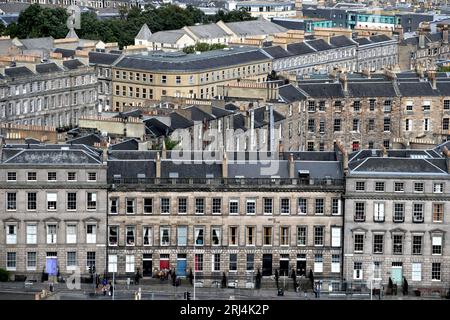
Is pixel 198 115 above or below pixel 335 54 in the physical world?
below

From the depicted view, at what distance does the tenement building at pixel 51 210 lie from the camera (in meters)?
58.6

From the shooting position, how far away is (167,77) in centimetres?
11819

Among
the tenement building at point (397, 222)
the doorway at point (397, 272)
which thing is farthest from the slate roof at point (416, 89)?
the doorway at point (397, 272)

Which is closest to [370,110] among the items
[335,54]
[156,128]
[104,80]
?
[156,128]

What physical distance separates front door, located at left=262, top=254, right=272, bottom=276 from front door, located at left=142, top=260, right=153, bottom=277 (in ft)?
18.5

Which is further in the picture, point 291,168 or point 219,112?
point 219,112

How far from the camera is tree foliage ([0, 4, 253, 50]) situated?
16038cm

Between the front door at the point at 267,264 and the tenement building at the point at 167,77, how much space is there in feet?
183

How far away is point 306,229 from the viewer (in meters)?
60.6

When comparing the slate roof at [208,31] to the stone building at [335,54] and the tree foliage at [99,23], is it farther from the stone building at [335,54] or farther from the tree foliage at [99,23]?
the stone building at [335,54]

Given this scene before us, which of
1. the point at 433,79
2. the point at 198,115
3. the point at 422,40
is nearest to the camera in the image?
the point at 198,115

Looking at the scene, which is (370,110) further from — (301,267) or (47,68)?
(301,267)

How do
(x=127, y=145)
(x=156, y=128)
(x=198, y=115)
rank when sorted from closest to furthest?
1. (x=127, y=145)
2. (x=156, y=128)
3. (x=198, y=115)

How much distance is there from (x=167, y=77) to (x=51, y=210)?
60.1 m
